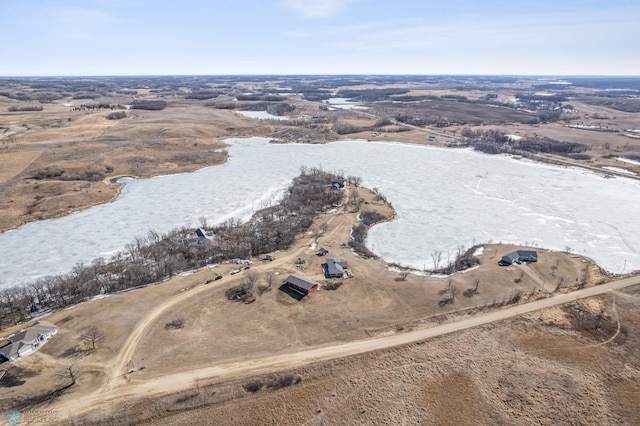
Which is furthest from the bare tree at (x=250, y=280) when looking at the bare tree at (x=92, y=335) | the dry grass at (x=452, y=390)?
the bare tree at (x=92, y=335)

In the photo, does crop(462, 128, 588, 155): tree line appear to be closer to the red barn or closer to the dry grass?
the dry grass

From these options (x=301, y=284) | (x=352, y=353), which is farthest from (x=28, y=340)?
(x=352, y=353)

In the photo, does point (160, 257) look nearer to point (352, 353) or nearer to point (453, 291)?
point (352, 353)

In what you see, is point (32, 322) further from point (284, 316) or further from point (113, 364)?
point (284, 316)

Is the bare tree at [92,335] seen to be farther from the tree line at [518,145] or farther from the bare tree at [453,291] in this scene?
the tree line at [518,145]

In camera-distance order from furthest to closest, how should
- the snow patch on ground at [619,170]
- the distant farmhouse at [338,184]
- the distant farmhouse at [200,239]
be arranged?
the snow patch on ground at [619,170], the distant farmhouse at [338,184], the distant farmhouse at [200,239]

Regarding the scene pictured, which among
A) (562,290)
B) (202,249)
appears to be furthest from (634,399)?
(202,249)
